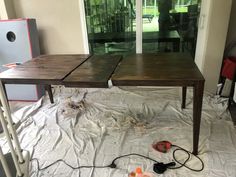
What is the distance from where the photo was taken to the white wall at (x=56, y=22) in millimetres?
2730

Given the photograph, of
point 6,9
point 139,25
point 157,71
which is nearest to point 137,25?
point 139,25

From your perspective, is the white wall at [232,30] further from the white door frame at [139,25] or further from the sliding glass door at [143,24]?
the white door frame at [139,25]

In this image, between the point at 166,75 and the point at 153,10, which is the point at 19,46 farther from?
the point at 166,75

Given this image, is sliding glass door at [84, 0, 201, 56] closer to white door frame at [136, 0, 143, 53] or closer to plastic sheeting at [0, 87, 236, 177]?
white door frame at [136, 0, 143, 53]

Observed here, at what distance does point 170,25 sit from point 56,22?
61.3 inches

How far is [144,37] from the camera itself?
2.82m

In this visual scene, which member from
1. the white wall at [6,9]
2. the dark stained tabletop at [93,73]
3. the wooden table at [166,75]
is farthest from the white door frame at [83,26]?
the wooden table at [166,75]

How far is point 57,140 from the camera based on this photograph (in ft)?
6.25

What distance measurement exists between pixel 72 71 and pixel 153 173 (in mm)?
1048

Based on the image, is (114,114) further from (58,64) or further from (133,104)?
(58,64)

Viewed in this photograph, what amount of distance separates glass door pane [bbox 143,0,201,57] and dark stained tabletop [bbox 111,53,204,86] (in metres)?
0.81

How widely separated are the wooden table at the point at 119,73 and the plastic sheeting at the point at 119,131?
0.85ft

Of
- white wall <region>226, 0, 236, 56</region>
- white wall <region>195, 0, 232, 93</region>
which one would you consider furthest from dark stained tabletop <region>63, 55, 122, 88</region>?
white wall <region>226, 0, 236, 56</region>

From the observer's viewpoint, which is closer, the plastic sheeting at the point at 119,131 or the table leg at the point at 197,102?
the table leg at the point at 197,102
